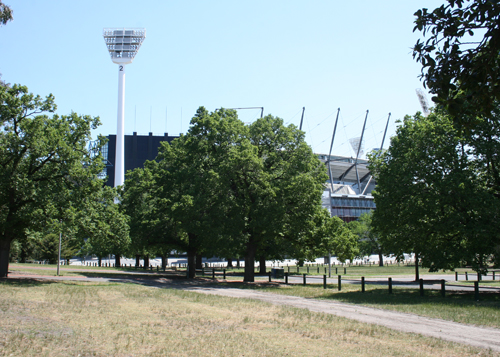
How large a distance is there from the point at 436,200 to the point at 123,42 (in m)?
105

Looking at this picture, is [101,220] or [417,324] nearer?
[417,324]

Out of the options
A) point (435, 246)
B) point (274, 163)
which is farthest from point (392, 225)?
point (274, 163)

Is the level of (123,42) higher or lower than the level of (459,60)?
higher

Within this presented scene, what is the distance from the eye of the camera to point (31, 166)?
21.3 meters

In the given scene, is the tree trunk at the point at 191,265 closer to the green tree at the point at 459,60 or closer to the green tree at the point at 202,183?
the green tree at the point at 202,183

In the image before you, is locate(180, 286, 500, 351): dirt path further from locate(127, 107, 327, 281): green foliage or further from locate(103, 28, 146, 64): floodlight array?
locate(103, 28, 146, 64): floodlight array

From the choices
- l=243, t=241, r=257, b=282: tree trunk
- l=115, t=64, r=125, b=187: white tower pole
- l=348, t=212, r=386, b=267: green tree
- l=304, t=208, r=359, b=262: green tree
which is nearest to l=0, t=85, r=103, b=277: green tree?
l=243, t=241, r=257, b=282: tree trunk

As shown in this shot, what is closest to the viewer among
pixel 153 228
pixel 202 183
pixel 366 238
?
pixel 202 183

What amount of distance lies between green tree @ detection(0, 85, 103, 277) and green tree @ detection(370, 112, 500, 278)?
15.7 metres

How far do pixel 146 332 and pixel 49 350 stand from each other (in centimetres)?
243

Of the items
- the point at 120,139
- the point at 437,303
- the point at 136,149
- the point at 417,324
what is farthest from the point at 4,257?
the point at 136,149

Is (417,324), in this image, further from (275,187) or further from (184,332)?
(275,187)

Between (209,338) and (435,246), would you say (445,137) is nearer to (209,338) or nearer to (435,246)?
(435,246)

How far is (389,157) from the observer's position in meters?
24.0
